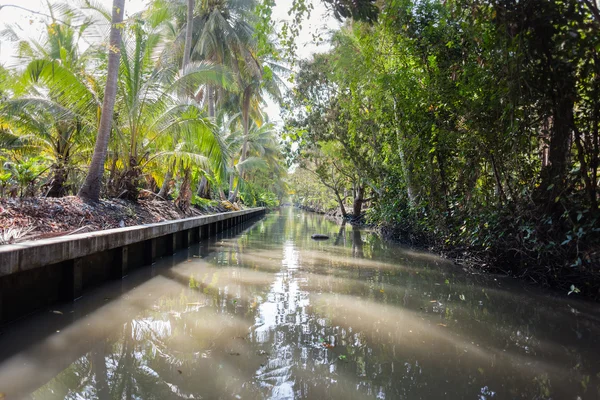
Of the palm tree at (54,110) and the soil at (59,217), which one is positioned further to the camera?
the palm tree at (54,110)

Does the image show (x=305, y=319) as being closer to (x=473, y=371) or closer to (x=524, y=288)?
(x=473, y=371)

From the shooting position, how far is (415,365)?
3.06m

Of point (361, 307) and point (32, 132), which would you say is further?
point (32, 132)

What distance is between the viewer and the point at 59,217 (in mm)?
5863

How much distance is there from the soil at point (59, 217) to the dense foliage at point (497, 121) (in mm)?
3546

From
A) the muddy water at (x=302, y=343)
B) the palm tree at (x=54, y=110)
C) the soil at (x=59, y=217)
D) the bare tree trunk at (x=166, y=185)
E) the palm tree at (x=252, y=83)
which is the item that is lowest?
the muddy water at (x=302, y=343)

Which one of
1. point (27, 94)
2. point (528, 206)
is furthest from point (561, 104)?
point (27, 94)

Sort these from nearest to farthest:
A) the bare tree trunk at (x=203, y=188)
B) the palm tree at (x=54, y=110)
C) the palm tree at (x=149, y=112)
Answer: the palm tree at (x=54, y=110)
the palm tree at (x=149, y=112)
the bare tree trunk at (x=203, y=188)

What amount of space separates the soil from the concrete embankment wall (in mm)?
523

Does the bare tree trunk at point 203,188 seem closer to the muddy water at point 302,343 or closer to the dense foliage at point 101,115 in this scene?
the dense foliage at point 101,115

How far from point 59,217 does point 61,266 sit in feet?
5.84

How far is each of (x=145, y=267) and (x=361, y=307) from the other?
434 cm

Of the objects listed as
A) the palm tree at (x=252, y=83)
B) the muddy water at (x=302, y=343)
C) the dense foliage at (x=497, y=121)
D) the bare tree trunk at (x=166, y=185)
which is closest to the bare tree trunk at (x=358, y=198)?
the palm tree at (x=252, y=83)

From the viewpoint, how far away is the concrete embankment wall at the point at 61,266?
3508 mm
